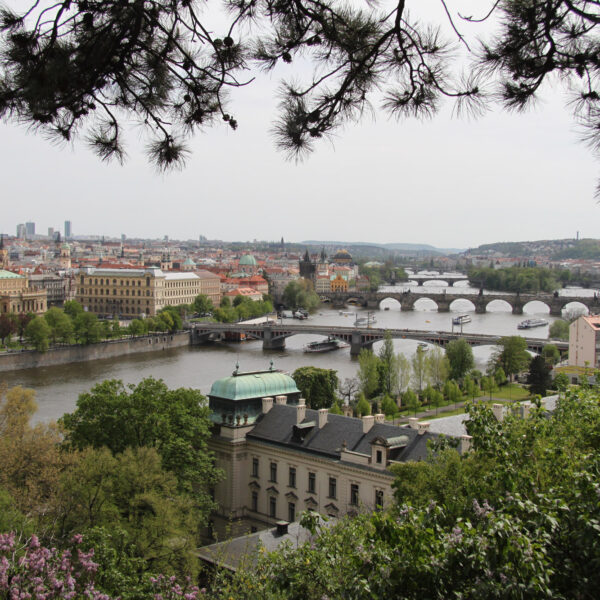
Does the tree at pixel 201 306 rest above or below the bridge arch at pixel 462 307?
above

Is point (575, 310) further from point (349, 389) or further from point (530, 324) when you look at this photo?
point (349, 389)

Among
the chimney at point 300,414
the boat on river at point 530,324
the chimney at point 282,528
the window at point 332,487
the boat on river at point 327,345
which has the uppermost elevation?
the chimney at point 300,414

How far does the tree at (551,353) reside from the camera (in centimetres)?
3288

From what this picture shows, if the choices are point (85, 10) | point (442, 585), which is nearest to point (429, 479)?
point (442, 585)

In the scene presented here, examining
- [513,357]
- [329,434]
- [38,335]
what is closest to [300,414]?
[329,434]

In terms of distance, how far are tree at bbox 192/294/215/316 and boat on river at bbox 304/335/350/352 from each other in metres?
15.1

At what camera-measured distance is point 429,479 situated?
9422 millimetres

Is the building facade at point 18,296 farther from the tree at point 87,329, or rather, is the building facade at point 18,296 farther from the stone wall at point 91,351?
the stone wall at point 91,351

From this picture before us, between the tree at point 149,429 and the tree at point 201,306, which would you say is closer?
the tree at point 149,429

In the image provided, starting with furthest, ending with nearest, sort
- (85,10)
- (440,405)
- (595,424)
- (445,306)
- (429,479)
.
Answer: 1. (445,306)
2. (440,405)
3. (429,479)
4. (595,424)
5. (85,10)

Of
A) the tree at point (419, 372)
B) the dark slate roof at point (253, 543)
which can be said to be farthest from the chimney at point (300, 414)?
the tree at point (419, 372)

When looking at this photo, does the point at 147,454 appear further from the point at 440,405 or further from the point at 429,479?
the point at 440,405

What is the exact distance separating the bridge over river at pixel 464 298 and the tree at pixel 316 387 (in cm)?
4109

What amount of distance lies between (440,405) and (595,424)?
725 inches
